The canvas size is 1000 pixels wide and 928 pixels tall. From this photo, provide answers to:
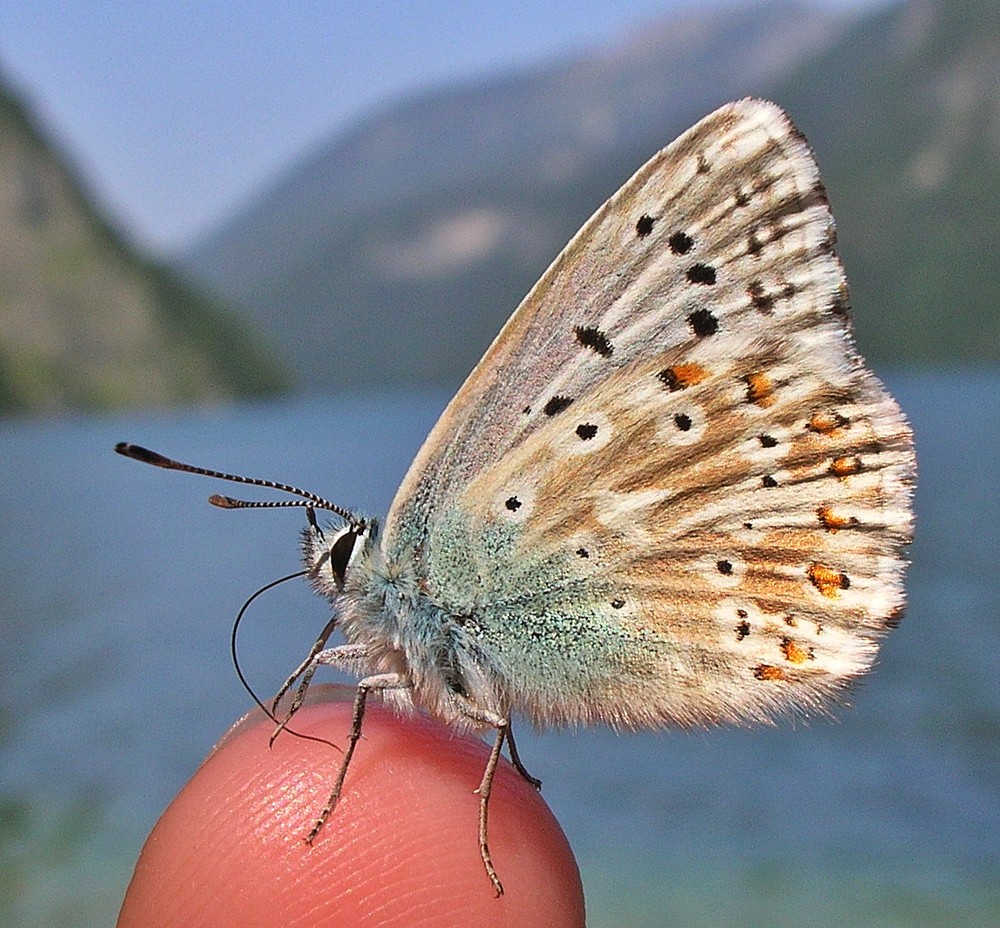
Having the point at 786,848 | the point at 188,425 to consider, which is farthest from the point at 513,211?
the point at 786,848

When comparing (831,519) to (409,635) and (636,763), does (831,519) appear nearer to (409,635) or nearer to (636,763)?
(409,635)

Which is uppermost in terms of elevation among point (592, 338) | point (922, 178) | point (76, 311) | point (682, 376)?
point (592, 338)

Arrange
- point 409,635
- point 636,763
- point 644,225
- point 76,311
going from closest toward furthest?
point 644,225 → point 409,635 → point 636,763 → point 76,311

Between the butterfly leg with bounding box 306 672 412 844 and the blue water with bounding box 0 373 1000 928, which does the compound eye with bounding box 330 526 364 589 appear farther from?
the blue water with bounding box 0 373 1000 928

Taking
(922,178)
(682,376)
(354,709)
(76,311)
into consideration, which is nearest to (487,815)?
(354,709)

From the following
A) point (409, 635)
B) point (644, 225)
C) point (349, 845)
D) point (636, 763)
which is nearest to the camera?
point (644, 225)

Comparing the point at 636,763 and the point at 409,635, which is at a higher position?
the point at 409,635

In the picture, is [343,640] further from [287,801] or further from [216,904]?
[216,904]
